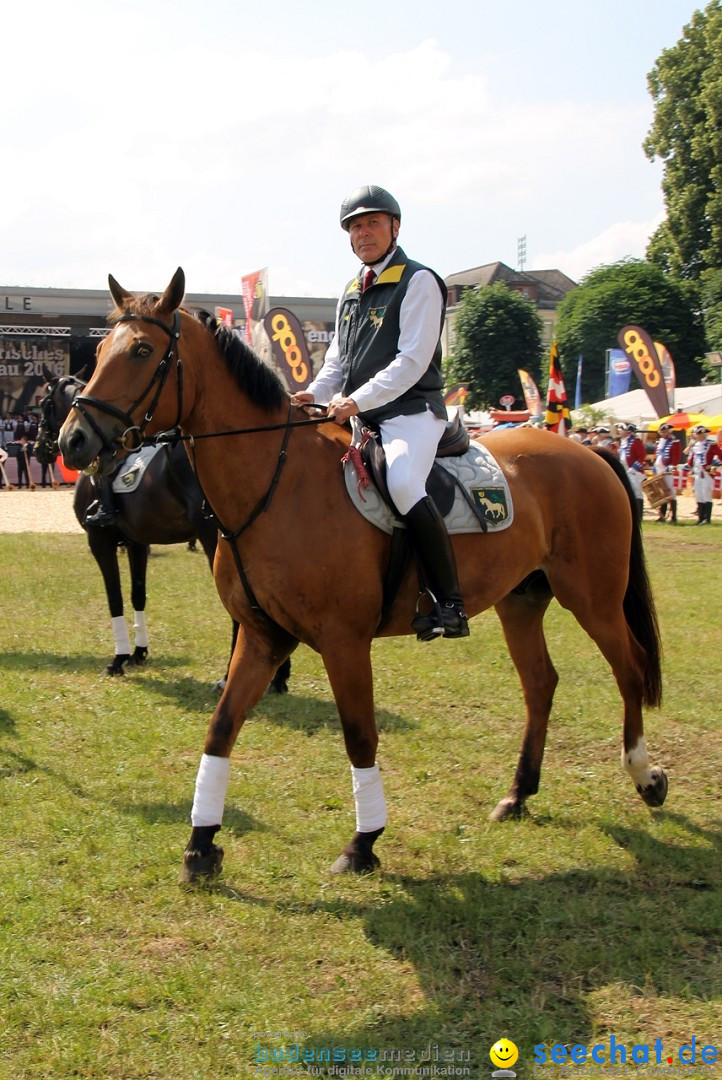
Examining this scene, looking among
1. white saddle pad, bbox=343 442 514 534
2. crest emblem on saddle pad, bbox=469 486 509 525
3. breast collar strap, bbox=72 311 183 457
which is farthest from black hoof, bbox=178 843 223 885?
crest emblem on saddle pad, bbox=469 486 509 525

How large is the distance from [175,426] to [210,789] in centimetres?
180

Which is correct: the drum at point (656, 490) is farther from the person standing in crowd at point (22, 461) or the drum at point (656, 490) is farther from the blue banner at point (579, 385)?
the blue banner at point (579, 385)

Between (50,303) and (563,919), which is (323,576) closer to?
(563,919)

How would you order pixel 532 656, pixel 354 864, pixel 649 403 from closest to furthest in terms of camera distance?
pixel 354 864 < pixel 532 656 < pixel 649 403

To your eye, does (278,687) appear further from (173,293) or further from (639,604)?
(173,293)

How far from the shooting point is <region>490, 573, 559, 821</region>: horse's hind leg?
6.16 metres

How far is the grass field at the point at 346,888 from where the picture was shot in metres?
3.77

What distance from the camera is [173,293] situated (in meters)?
4.76

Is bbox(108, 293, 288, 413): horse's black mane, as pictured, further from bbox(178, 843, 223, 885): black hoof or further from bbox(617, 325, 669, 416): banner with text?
bbox(617, 325, 669, 416): banner with text

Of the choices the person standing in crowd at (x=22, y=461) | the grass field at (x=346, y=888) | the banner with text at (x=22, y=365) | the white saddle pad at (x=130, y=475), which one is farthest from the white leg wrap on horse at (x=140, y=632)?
the banner with text at (x=22, y=365)

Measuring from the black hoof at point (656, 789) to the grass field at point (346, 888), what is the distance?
130 mm

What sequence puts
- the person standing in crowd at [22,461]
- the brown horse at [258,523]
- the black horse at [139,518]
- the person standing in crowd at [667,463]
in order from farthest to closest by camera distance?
the person standing in crowd at [22,461] → the person standing in crowd at [667,463] → the black horse at [139,518] → the brown horse at [258,523]

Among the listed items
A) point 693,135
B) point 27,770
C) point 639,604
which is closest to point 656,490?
point 639,604

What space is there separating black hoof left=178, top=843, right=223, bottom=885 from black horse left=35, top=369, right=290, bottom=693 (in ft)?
12.0
